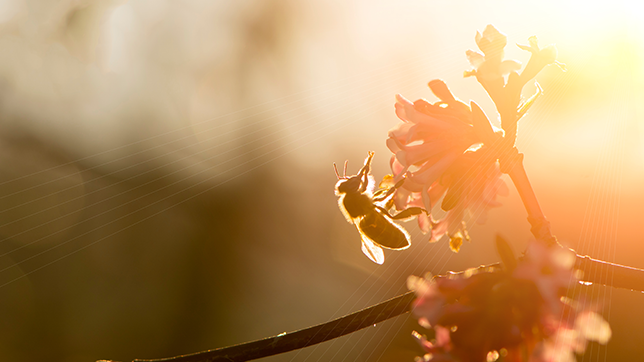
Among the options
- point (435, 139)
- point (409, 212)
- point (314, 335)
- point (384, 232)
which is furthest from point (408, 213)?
point (314, 335)

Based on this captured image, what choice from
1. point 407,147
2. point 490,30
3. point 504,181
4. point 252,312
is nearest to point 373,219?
point 407,147

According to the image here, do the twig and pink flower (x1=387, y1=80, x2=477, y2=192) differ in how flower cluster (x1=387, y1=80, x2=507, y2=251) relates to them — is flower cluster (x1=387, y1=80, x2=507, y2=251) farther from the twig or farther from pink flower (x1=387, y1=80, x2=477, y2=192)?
the twig

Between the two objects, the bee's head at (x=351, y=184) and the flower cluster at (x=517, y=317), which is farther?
the bee's head at (x=351, y=184)

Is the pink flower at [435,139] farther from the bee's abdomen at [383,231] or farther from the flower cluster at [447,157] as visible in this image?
the bee's abdomen at [383,231]

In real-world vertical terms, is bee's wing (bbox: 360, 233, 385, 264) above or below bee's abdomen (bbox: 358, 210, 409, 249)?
below

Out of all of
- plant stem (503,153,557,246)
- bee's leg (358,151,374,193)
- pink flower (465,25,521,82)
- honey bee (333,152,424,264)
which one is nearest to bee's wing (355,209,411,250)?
honey bee (333,152,424,264)

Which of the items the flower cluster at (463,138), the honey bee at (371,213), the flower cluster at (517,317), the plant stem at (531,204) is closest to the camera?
the flower cluster at (517,317)

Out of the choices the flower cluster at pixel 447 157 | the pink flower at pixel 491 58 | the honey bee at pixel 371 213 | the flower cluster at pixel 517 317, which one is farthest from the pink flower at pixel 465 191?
the flower cluster at pixel 517 317
